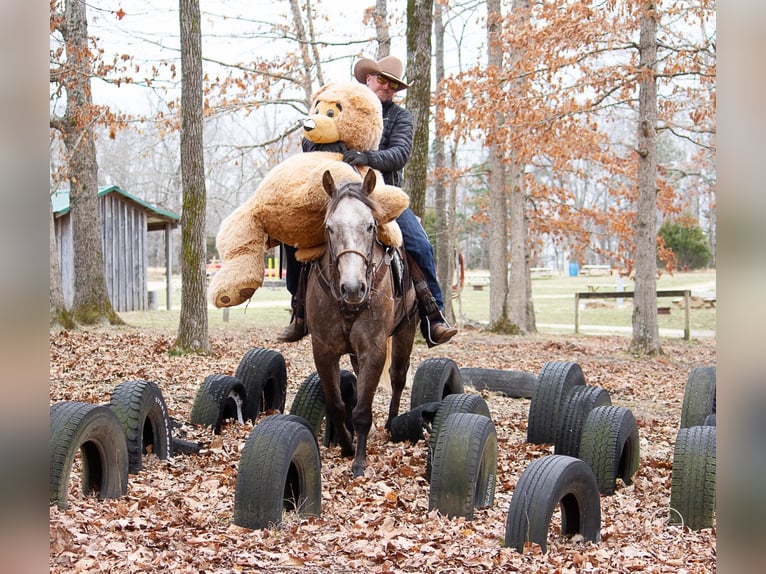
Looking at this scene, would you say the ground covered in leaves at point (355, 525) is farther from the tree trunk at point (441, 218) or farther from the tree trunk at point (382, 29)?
the tree trunk at point (441, 218)

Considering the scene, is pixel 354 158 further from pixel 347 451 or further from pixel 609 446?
pixel 609 446

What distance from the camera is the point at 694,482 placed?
556 centimetres

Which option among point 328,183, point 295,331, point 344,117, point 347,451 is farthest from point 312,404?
point 344,117

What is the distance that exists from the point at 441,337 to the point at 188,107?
7260 mm

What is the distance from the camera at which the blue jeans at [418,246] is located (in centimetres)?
771

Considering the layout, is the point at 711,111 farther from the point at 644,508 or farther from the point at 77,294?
the point at 77,294

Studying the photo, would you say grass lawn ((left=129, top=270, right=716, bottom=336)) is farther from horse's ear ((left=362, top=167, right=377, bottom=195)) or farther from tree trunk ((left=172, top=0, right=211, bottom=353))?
horse's ear ((left=362, top=167, right=377, bottom=195))

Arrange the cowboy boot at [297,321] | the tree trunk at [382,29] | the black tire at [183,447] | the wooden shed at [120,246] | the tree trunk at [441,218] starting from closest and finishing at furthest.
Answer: the black tire at [183,447]
the cowboy boot at [297,321]
the tree trunk at [382,29]
the tree trunk at [441,218]
the wooden shed at [120,246]

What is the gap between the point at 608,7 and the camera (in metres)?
14.6

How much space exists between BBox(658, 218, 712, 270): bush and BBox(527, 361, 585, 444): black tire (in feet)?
122

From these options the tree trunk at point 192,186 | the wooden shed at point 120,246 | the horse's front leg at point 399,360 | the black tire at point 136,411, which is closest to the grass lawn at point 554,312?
the wooden shed at point 120,246

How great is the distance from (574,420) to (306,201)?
3.33m

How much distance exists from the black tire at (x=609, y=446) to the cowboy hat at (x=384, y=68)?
3.78 meters
